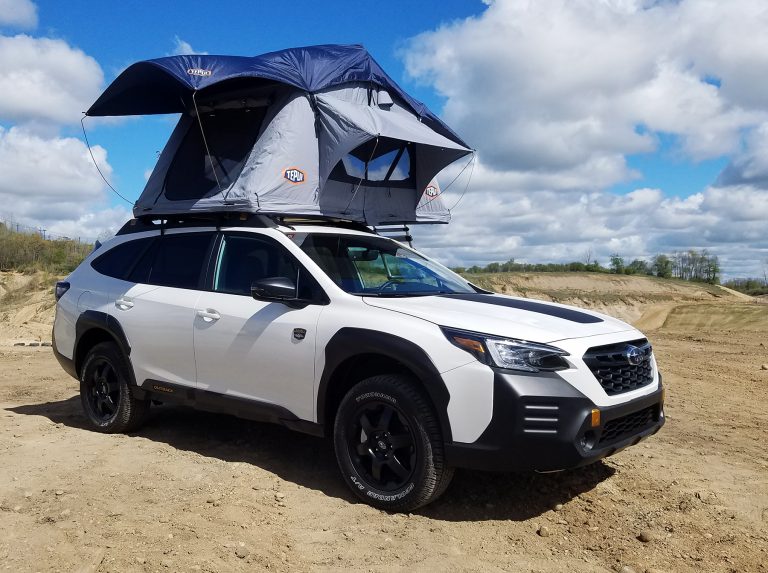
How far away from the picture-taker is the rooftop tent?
5883mm

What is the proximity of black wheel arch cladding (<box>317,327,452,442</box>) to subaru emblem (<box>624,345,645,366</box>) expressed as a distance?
4.03ft

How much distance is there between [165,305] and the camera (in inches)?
229

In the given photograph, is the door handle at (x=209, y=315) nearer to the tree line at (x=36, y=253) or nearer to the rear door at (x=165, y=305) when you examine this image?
the rear door at (x=165, y=305)

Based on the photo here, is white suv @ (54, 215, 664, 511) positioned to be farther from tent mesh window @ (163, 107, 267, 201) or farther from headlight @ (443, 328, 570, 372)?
tent mesh window @ (163, 107, 267, 201)

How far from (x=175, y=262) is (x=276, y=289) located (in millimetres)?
1660

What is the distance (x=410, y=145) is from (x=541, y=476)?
368 centimetres

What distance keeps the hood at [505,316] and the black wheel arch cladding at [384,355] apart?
0.23 metres

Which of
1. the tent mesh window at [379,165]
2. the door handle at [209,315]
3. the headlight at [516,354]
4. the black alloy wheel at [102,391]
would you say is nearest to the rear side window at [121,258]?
the black alloy wheel at [102,391]

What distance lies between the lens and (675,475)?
17.0ft

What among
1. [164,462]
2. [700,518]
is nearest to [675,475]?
[700,518]

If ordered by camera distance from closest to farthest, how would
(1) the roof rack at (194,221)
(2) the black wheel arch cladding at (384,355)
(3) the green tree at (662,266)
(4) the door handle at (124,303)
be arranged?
(2) the black wheel arch cladding at (384,355) → (1) the roof rack at (194,221) → (4) the door handle at (124,303) → (3) the green tree at (662,266)

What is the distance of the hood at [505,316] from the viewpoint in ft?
13.8

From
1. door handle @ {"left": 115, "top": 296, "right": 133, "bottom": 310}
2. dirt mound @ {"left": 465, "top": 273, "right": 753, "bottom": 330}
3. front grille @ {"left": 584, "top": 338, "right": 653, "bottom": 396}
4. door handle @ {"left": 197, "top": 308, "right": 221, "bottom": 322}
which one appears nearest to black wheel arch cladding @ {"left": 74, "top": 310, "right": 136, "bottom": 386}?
door handle @ {"left": 115, "top": 296, "right": 133, "bottom": 310}

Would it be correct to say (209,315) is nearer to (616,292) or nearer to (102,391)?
(102,391)
